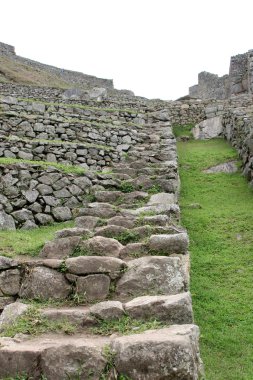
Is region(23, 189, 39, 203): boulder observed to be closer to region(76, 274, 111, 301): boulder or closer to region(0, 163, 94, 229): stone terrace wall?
region(0, 163, 94, 229): stone terrace wall

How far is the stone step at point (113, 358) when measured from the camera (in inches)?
133

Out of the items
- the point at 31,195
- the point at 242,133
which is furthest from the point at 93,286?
the point at 242,133

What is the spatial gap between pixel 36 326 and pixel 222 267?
4.25 metres

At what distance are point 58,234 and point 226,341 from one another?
2.81m

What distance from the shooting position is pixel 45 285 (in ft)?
16.5

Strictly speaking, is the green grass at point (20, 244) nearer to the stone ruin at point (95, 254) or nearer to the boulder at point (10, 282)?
the stone ruin at point (95, 254)

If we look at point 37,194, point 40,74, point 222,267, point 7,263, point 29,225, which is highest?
point 40,74

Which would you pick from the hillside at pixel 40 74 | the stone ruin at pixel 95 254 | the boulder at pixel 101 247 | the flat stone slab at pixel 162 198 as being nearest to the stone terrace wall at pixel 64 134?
the stone ruin at pixel 95 254

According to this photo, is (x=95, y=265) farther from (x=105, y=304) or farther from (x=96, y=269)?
(x=105, y=304)

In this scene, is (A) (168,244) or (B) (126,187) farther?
(B) (126,187)

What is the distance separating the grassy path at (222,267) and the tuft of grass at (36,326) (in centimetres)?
179

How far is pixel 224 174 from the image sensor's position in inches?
544

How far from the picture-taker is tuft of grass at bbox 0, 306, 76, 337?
4125mm

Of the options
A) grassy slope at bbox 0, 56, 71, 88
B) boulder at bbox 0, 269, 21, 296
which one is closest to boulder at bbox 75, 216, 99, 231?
boulder at bbox 0, 269, 21, 296
